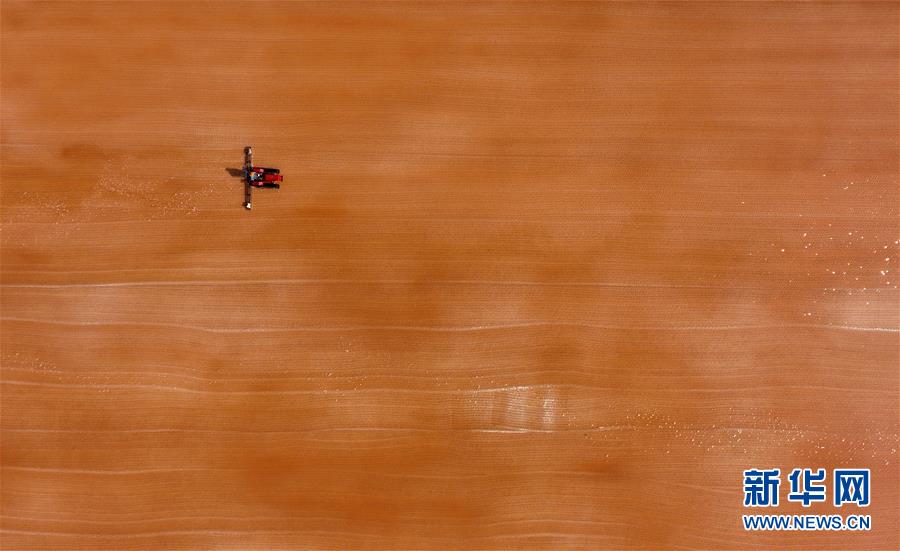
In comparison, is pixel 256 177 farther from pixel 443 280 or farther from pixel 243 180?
pixel 443 280

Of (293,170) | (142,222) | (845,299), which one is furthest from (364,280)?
(845,299)

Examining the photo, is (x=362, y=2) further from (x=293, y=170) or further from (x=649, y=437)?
(x=649, y=437)

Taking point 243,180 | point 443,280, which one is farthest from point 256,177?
point 443,280

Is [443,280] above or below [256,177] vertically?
below
